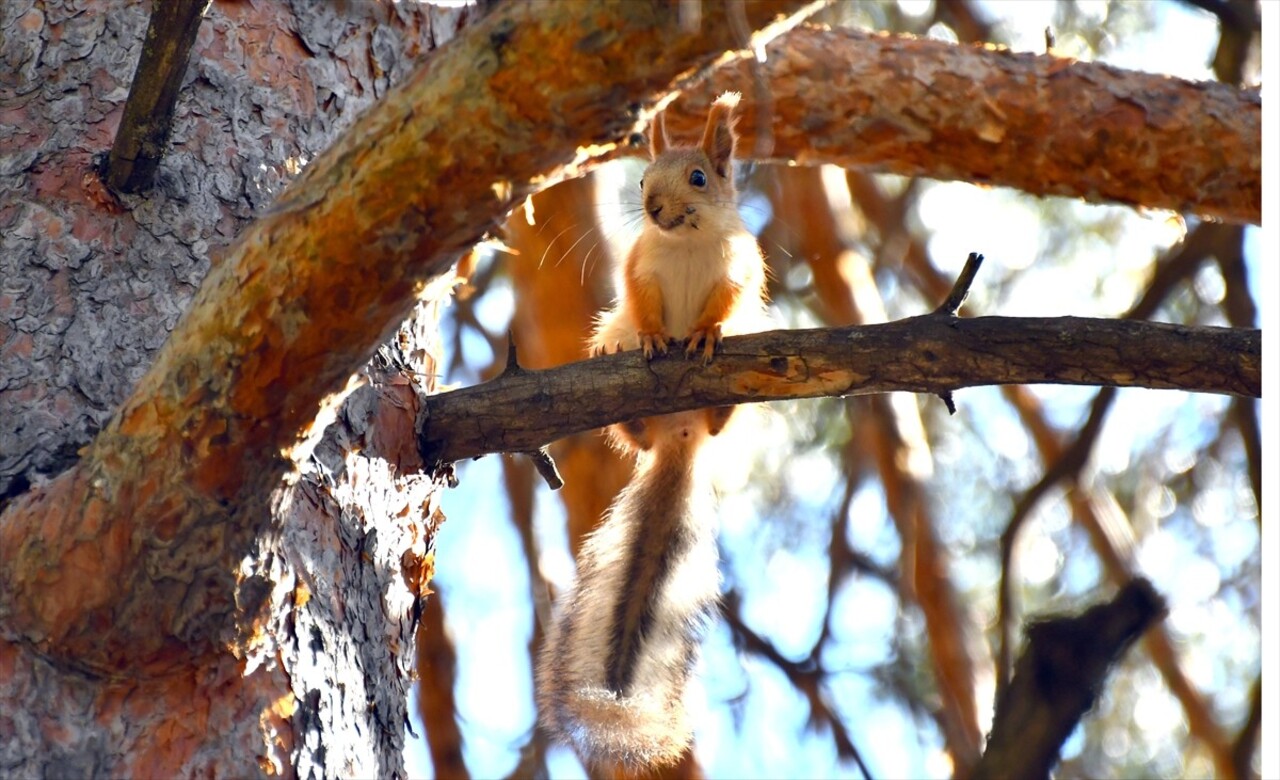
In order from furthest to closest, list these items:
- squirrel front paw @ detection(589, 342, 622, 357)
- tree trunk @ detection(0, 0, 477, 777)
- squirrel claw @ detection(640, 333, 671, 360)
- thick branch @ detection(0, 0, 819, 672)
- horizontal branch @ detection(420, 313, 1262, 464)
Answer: squirrel front paw @ detection(589, 342, 622, 357) → squirrel claw @ detection(640, 333, 671, 360) → horizontal branch @ detection(420, 313, 1262, 464) → tree trunk @ detection(0, 0, 477, 777) → thick branch @ detection(0, 0, 819, 672)

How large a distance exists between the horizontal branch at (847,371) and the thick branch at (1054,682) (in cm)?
105

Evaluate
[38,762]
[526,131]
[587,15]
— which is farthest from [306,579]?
[587,15]

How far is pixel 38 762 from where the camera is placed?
1.60 meters

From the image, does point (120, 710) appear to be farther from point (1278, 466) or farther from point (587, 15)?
point (1278, 466)

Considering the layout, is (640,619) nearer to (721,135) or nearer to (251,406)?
(721,135)

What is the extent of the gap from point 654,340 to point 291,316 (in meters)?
1.32

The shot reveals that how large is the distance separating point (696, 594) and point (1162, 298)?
5.29ft

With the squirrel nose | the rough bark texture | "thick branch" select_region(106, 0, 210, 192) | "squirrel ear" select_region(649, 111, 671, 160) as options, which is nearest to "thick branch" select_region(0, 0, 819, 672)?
the rough bark texture

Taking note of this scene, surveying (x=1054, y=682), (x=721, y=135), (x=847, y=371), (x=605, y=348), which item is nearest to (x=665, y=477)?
(x=605, y=348)

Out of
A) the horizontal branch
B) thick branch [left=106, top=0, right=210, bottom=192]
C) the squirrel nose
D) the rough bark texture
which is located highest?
the squirrel nose

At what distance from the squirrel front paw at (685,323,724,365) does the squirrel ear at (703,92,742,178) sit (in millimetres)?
627

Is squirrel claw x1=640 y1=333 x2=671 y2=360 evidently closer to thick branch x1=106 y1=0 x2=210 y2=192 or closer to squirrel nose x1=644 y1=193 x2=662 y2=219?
squirrel nose x1=644 y1=193 x2=662 y2=219

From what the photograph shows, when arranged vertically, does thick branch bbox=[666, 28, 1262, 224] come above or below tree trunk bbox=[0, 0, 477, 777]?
above

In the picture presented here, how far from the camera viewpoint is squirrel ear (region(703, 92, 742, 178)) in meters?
3.34
